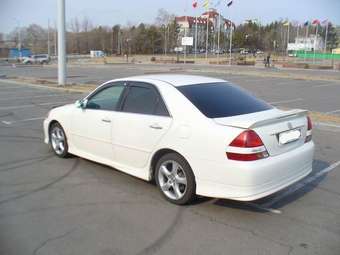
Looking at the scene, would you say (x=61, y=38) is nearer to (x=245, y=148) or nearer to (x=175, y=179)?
(x=175, y=179)

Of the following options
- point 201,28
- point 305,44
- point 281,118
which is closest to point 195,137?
point 281,118

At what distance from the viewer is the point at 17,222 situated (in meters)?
4.30

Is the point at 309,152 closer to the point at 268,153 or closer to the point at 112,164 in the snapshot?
the point at 268,153

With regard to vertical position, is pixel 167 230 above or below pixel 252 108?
below

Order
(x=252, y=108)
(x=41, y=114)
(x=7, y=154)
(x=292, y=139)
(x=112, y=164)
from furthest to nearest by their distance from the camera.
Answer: (x=41, y=114), (x=7, y=154), (x=112, y=164), (x=252, y=108), (x=292, y=139)

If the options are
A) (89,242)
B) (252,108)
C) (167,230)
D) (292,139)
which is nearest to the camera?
(89,242)

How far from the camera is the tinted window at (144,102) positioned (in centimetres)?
508

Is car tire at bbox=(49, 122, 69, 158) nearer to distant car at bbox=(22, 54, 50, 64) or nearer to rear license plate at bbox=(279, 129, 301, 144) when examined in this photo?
rear license plate at bbox=(279, 129, 301, 144)

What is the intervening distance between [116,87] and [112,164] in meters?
1.11

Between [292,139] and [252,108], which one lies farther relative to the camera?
[252,108]

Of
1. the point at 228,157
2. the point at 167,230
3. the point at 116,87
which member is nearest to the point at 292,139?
the point at 228,157

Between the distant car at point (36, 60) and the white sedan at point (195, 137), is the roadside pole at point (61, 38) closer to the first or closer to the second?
the white sedan at point (195, 137)

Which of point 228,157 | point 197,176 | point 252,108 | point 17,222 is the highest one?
point 252,108

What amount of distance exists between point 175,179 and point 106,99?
1.84 meters
